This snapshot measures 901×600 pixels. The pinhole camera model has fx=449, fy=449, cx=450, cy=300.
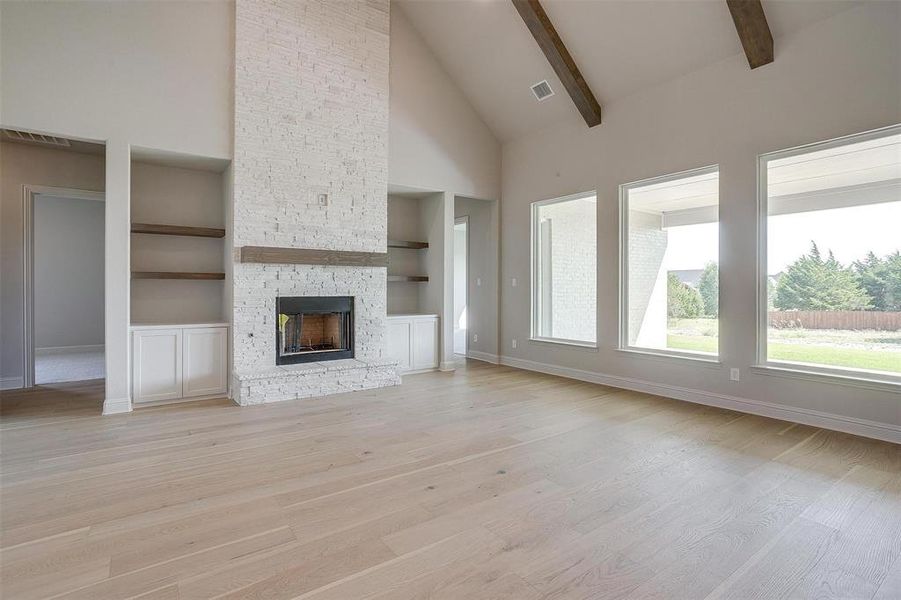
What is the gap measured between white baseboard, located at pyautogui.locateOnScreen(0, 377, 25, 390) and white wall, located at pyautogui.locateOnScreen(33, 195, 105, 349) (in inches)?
139

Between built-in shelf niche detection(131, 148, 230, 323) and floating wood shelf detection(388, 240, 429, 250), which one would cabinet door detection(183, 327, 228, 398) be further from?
floating wood shelf detection(388, 240, 429, 250)

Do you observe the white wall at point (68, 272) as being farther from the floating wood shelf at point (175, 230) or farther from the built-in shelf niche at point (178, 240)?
the floating wood shelf at point (175, 230)

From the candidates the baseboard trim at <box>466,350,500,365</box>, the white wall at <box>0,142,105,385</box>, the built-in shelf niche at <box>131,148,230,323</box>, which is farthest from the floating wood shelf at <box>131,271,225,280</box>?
the baseboard trim at <box>466,350,500,365</box>

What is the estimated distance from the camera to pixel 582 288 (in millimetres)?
5922

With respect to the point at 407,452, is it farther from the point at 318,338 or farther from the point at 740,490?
the point at 318,338

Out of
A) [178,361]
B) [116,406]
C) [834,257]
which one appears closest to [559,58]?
[834,257]

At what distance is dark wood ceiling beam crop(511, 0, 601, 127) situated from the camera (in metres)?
4.83

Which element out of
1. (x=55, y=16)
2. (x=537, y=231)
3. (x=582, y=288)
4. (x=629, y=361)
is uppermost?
(x=55, y=16)

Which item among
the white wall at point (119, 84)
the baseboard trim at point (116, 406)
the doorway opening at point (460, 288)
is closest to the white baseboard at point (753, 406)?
the doorway opening at point (460, 288)

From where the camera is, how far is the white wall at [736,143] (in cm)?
358

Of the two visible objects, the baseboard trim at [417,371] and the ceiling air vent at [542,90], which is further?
the baseboard trim at [417,371]

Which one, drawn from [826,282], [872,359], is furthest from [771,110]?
[872,359]

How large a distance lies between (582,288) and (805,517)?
385 cm

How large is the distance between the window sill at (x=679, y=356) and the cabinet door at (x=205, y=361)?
14.7 feet
